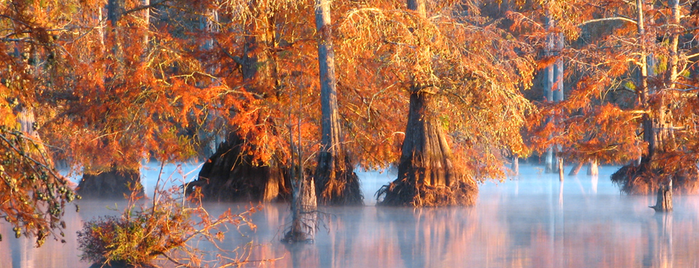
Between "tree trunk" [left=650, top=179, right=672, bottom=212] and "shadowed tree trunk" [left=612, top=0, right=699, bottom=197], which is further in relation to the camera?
"tree trunk" [left=650, top=179, right=672, bottom=212]

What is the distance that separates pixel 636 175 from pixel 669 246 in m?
7.58

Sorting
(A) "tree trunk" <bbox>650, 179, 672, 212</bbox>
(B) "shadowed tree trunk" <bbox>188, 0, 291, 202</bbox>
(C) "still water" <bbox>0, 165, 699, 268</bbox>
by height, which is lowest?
(C) "still water" <bbox>0, 165, 699, 268</bbox>

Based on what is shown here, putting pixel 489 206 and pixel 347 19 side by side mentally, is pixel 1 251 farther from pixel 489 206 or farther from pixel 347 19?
pixel 489 206

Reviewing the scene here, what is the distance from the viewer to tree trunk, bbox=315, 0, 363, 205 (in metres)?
17.0

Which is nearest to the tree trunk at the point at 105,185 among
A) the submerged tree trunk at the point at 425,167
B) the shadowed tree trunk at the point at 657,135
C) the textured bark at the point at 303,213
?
the submerged tree trunk at the point at 425,167

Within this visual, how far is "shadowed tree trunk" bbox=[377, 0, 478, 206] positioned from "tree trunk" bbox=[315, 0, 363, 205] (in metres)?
0.98

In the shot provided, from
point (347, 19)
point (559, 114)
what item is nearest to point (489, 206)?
point (559, 114)

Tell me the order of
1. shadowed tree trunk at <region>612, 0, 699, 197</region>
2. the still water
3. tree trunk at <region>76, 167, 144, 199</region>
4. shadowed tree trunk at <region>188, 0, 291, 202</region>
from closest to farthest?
1. the still water
2. shadowed tree trunk at <region>612, 0, 699, 197</region>
3. shadowed tree trunk at <region>188, 0, 291, 202</region>
4. tree trunk at <region>76, 167, 144, 199</region>

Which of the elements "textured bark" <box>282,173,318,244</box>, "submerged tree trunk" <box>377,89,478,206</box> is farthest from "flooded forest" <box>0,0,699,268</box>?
"textured bark" <box>282,173,318,244</box>

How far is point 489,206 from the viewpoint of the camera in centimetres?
1798

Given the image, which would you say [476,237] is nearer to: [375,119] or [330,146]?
[330,146]

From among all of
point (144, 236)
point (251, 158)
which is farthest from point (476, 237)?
point (251, 158)

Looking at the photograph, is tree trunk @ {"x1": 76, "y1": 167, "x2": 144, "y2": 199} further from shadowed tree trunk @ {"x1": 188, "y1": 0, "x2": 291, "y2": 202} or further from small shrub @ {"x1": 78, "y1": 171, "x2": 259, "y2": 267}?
small shrub @ {"x1": 78, "y1": 171, "x2": 259, "y2": 267}

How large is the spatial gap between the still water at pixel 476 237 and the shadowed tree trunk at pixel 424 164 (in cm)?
38
